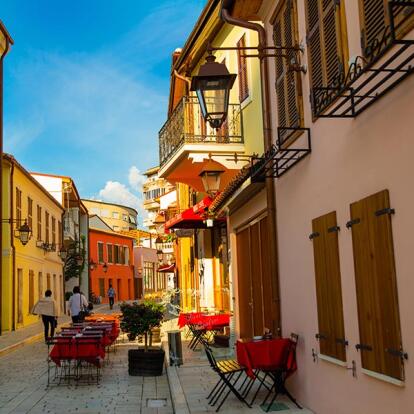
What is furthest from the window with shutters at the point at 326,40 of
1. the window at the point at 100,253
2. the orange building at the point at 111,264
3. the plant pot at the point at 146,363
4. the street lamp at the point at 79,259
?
the window at the point at 100,253

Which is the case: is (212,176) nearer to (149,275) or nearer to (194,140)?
(194,140)

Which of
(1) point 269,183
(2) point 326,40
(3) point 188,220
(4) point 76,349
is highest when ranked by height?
(2) point 326,40

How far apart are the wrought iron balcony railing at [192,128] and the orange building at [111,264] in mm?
33389

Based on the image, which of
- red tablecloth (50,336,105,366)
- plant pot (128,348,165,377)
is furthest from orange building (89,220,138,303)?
red tablecloth (50,336,105,366)

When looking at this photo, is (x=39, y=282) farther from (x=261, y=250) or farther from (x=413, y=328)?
(x=413, y=328)

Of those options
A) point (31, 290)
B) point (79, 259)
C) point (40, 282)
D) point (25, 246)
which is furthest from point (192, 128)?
point (79, 259)

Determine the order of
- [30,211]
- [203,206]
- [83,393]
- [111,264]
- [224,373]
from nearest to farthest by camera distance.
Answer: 1. [224,373]
2. [83,393]
3. [203,206]
4. [30,211]
5. [111,264]

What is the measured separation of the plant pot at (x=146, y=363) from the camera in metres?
11.1

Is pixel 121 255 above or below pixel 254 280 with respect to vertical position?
above

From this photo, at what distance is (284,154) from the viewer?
7371 mm

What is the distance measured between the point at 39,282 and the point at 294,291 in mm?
23540

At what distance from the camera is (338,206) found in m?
6.04

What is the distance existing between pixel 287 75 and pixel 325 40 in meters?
1.46

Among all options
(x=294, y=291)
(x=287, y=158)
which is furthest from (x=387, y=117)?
(x=294, y=291)
